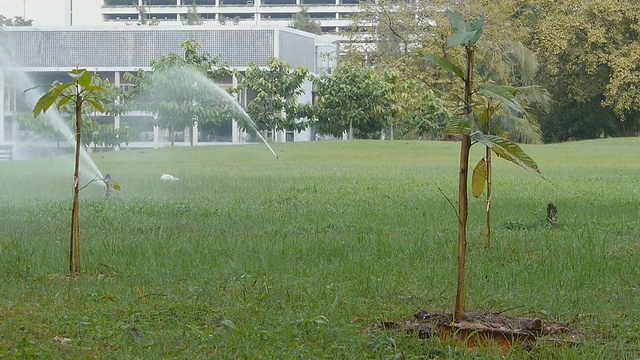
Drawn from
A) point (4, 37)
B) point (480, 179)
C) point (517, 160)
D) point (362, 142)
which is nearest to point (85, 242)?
point (480, 179)

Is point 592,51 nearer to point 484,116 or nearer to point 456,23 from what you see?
point 484,116

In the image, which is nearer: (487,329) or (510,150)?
(510,150)

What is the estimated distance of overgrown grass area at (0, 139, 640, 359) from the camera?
4.36 metres

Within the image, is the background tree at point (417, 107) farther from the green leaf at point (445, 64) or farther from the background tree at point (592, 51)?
the green leaf at point (445, 64)

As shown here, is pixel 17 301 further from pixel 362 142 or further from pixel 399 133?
pixel 399 133

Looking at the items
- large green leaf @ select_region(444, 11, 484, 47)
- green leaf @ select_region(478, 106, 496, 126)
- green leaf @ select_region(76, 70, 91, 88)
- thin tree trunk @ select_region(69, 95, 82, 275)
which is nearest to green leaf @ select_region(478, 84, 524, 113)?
large green leaf @ select_region(444, 11, 484, 47)

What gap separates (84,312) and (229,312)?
2.53 ft

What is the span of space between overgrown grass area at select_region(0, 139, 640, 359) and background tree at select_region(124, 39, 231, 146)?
2890 cm

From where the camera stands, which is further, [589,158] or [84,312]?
[589,158]

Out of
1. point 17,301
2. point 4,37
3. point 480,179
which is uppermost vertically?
point 4,37

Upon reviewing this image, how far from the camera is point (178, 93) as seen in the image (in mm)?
42156

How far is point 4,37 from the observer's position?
57625 mm

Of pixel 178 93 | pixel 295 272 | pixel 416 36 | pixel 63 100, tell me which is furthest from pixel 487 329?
pixel 416 36

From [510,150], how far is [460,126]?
0.23 metres
